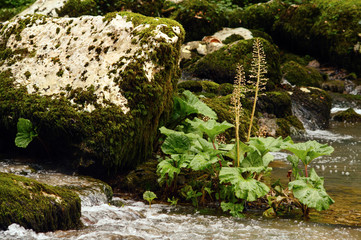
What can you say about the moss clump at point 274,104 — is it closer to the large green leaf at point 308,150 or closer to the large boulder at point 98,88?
the large boulder at point 98,88

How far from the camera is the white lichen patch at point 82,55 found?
5309mm

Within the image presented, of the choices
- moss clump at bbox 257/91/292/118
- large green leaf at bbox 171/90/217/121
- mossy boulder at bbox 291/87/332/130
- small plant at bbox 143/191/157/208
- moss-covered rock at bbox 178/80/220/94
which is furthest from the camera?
mossy boulder at bbox 291/87/332/130

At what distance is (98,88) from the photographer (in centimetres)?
526

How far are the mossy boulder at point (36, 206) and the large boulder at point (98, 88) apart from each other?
4.43 ft

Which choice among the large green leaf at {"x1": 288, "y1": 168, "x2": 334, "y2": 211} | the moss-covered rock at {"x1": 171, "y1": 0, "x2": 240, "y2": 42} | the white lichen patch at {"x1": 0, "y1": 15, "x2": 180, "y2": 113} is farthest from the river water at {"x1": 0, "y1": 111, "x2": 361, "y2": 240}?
the moss-covered rock at {"x1": 171, "y1": 0, "x2": 240, "y2": 42}

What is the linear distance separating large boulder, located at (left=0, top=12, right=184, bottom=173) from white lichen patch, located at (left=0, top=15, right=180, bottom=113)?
Result: 1 cm

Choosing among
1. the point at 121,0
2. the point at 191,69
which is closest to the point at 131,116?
the point at 191,69

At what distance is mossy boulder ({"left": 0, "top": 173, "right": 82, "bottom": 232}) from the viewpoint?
3.25 meters

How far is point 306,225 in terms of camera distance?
405cm

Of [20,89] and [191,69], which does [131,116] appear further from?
[191,69]

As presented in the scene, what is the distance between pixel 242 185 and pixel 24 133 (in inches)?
114

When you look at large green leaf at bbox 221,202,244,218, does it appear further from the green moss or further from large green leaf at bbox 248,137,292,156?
the green moss

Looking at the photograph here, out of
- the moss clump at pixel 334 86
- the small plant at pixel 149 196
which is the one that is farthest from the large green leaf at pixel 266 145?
Answer: the moss clump at pixel 334 86

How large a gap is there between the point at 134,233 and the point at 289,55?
678 inches
